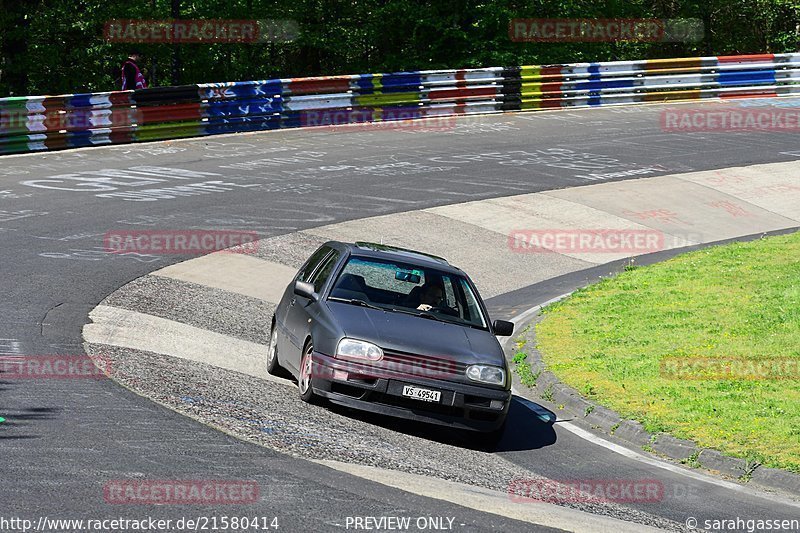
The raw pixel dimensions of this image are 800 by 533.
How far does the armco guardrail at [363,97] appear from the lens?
81.8ft

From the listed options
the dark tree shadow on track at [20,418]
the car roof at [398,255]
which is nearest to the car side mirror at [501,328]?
the car roof at [398,255]

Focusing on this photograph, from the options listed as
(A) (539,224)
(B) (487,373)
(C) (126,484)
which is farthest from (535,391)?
(A) (539,224)

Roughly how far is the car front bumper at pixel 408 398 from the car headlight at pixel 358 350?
8 centimetres

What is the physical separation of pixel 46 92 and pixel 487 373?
105ft

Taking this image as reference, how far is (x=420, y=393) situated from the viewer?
986cm

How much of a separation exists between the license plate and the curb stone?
218 cm

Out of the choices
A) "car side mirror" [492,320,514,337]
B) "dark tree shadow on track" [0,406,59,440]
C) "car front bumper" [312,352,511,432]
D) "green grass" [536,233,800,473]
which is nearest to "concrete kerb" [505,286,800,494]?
"green grass" [536,233,800,473]

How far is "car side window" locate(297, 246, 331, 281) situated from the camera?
40.4 ft

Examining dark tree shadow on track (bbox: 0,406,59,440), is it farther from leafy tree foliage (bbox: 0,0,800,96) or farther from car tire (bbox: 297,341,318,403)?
leafy tree foliage (bbox: 0,0,800,96)

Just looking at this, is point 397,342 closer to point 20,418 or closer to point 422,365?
point 422,365

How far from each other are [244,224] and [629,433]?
391 inches

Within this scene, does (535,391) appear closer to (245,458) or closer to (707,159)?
(245,458)

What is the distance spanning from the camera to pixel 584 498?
873 centimetres

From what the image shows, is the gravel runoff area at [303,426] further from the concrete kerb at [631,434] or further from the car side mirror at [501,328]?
the concrete kerb at [631,434]
